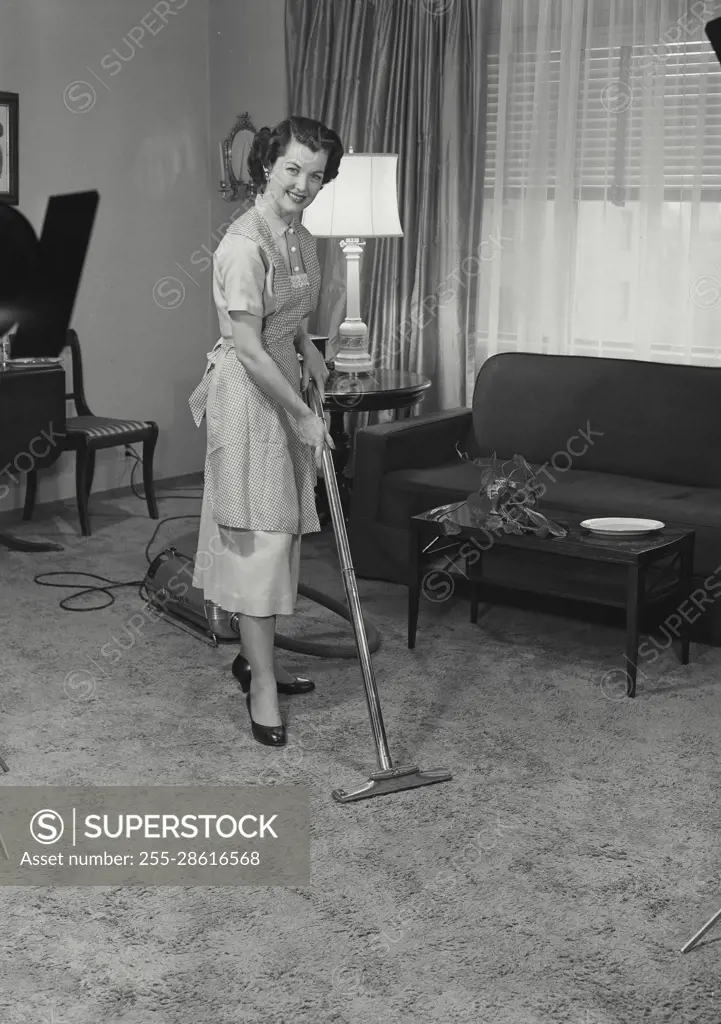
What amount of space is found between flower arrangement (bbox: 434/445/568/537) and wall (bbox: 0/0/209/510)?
271 cm

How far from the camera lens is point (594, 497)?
13.3ft

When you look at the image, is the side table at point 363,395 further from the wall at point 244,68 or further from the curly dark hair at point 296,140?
the wall at point 244,68

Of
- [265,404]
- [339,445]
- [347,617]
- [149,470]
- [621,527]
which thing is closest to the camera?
[265,404]

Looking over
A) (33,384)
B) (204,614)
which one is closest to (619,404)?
(204,614)

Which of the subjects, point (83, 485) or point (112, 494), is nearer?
point (83, 485)

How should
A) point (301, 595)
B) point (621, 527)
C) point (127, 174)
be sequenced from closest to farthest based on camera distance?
point (621, 527), point (301, 595), point (127, 174)

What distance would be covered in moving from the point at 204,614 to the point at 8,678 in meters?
0.65

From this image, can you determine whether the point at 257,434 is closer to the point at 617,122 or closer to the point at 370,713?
the point at 370,713

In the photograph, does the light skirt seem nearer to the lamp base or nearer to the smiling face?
the smiling face

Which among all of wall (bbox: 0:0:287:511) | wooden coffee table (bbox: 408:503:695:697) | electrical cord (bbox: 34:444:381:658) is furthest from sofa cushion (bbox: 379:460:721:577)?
wall (bbox: 0:0:287:511)

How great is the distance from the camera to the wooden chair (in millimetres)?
5090

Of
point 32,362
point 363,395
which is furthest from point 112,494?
point 363,395

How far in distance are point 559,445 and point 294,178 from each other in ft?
6.58

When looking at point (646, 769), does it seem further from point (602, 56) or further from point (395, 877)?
point (602, 56)
